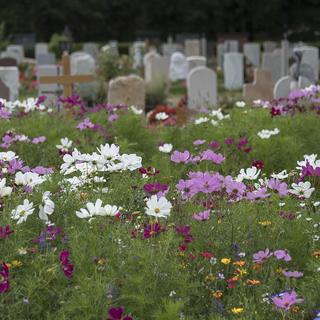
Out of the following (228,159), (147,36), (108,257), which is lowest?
(147,36)

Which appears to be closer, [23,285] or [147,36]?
[23,285]

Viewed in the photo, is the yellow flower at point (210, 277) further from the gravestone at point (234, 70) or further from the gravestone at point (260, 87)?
the gravestone at point (234, 70)

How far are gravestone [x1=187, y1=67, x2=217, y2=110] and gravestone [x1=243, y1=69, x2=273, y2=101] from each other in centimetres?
156

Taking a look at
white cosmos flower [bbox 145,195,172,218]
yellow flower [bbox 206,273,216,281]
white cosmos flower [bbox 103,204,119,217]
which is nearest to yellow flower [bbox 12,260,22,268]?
white cosmos flower [bbox 103,204,119,217]

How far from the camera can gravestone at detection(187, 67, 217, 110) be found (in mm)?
12461

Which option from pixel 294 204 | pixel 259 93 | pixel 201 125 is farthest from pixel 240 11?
pixel 294 204

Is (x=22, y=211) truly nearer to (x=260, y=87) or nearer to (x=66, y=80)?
(x=66, y=80)

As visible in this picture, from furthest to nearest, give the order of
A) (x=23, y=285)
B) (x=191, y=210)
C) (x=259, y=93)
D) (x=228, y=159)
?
1. (x=259, y=93)
2. (x=228, y=159)
3. (x=191, y=210)
4. (x=23, y=285)

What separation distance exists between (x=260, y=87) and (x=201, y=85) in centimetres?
209

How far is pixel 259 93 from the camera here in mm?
14188

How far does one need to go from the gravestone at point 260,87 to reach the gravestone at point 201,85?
1561 millimetres

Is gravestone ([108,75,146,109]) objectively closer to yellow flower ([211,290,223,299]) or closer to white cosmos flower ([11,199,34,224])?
white cosmos flower ([11,199,34,224])

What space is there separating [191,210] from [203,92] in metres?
9.14

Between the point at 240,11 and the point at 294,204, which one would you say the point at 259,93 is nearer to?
the point at 294,204
